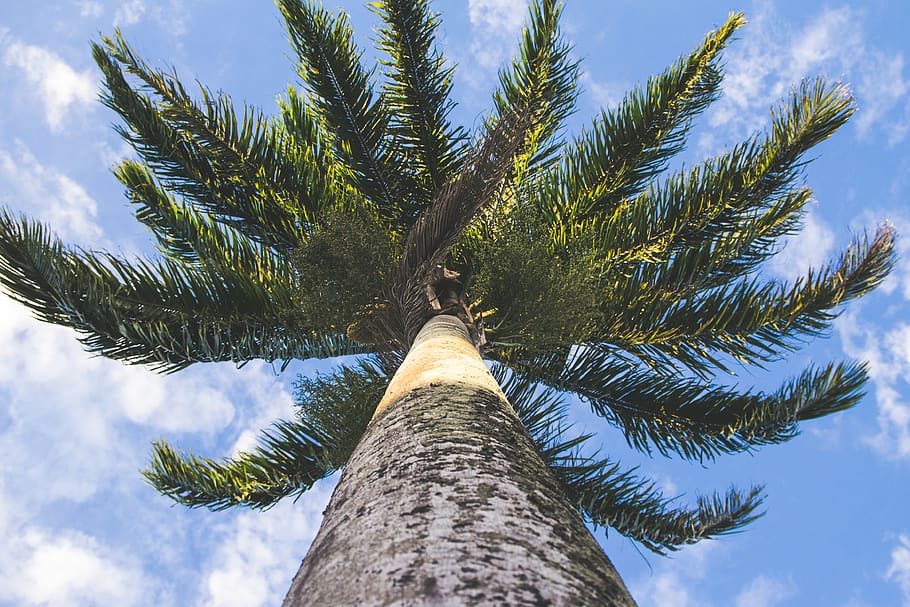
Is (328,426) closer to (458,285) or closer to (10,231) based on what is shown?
(458,285)

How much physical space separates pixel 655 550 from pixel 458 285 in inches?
116

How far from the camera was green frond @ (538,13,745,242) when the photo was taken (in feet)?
23.4

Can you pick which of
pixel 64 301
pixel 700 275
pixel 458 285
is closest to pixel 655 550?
pixel 700 275

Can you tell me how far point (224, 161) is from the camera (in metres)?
6.96

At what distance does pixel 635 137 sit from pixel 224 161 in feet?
13.8

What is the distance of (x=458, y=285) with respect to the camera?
6609 millimetres

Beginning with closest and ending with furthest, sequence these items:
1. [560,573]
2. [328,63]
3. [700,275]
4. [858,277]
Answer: [560,573], [858,277], [700,275], [328,63]

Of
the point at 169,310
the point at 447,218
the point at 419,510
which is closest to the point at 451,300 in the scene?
the point at 447,218

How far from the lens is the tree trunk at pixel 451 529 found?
1.25m

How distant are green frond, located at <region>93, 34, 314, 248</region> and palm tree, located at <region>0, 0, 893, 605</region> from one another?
0.07 feet

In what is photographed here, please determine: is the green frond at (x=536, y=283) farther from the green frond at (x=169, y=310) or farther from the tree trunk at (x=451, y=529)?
the tree trunk at (x=451, y=529)

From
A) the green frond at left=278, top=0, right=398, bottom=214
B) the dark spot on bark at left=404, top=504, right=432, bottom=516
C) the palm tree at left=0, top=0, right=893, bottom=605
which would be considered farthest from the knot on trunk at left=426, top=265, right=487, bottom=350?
the dark spot on bark at left=404, top=504, right=432, bottom=516

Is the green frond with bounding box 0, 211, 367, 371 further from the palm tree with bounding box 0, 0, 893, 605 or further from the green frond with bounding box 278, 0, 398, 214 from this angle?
the green frond with bounding box 278, 0, 398, 214

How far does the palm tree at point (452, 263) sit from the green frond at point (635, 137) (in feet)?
0.08
